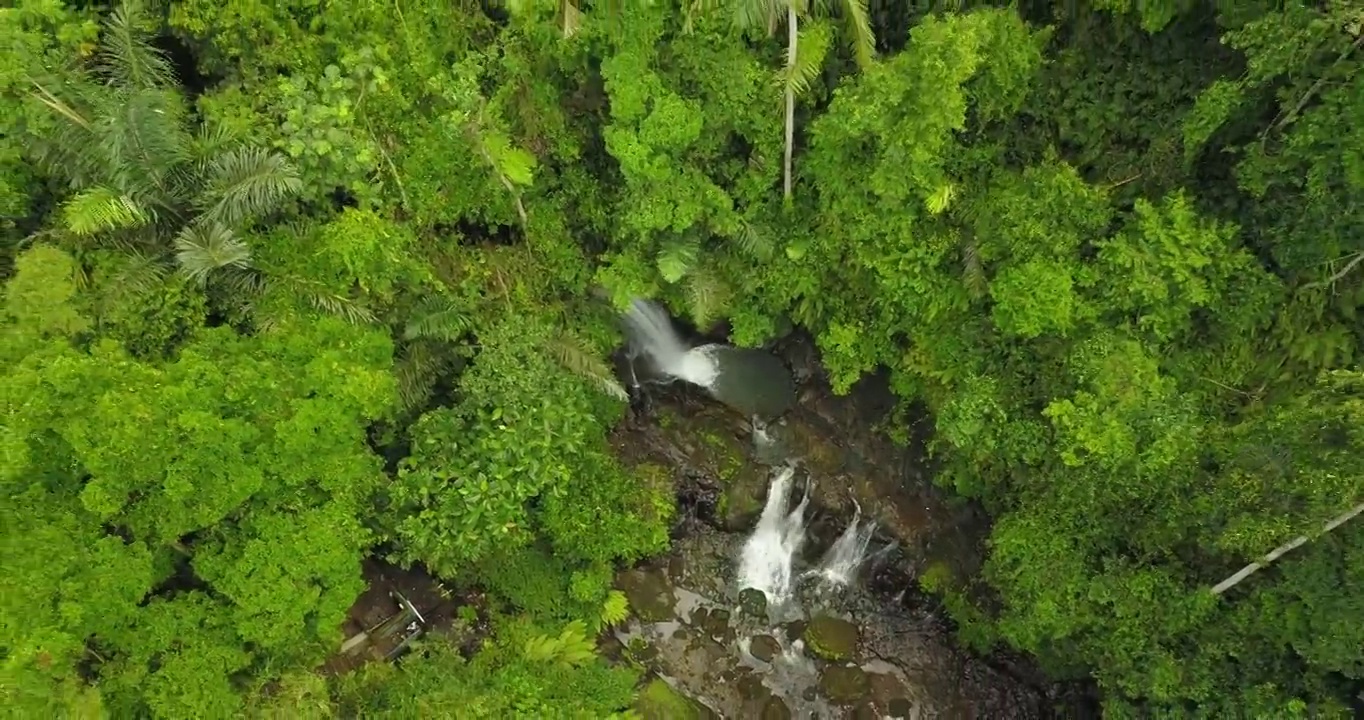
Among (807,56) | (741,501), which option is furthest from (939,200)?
(741,501)

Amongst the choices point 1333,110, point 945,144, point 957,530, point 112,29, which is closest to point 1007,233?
point 945,144

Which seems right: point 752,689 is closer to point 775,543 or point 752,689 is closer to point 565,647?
point 775,543

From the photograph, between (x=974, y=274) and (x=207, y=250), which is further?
(x=974, y=274)

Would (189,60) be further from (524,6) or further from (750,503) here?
(750,503)

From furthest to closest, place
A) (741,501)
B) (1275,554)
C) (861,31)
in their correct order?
1. (741,501)
2. (861,31)
3. (1275,554)

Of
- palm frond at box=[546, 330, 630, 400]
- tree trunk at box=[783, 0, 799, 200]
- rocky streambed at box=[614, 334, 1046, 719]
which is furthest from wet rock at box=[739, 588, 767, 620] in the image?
tree trunk at box=[783, 0, 799, 200]

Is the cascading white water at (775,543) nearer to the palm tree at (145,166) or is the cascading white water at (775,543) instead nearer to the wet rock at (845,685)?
the wet rock at (845,685)
